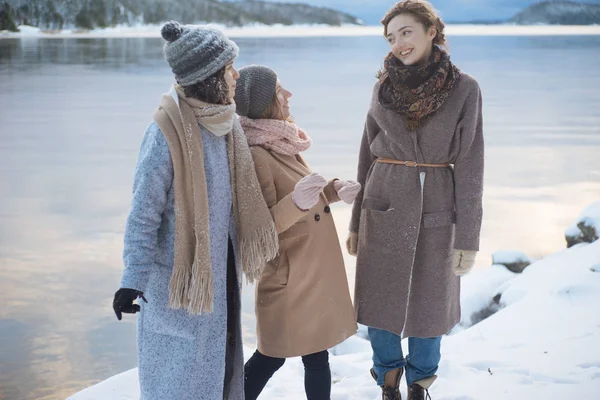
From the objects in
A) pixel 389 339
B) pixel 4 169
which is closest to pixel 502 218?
pixel 389 339

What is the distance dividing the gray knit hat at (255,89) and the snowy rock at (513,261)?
8.87ft

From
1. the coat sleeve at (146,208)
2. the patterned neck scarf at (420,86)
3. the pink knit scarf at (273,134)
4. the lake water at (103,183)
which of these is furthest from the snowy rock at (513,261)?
the coat sleeve at (146,208)

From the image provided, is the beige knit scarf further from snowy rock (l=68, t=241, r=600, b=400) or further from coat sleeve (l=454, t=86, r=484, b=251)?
snowy rock (l=68, t=241, r=600, b=400)

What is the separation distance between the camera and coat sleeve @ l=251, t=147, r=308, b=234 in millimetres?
1906

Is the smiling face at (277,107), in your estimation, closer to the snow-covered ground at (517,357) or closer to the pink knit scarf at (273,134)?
the pink knit scarf at (273,134)

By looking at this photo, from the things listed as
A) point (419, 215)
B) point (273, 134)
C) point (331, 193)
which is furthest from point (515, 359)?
point (273, 134)

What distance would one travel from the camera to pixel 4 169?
8125 mm

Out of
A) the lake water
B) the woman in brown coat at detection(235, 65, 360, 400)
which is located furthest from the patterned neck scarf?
the lake water

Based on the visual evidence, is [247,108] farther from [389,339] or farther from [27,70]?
Answer: [27,70]

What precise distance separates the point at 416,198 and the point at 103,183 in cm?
568

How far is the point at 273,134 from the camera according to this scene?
196cm

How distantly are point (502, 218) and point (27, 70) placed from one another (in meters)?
19.0

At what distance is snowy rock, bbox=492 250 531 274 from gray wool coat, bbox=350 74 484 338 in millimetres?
2084

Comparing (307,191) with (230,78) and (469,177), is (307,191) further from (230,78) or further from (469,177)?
(469,177)
